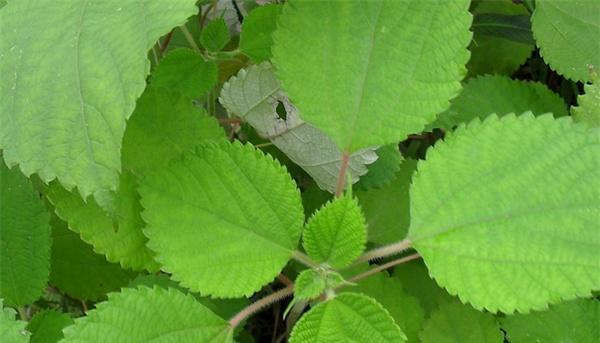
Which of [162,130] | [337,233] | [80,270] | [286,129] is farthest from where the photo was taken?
[80,270]

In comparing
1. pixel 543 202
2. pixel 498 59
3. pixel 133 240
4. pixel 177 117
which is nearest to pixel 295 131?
pixel 177 117

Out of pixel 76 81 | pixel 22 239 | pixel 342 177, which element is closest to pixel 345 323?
pixel 342 177

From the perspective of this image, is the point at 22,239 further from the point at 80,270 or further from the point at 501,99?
the point at 501,99

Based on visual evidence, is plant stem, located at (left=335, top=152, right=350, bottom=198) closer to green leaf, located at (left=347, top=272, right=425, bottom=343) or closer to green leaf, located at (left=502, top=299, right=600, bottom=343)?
green leaf, located at (left=347, top=272, right=425, bottom=343)

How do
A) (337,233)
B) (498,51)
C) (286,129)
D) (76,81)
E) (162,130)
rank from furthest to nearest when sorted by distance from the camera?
1. (498,51)
2. (286,129)
3. (162,130)
4. (337,233)
5. (76,81)

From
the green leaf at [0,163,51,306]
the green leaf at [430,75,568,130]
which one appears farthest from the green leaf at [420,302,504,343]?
the green leaf at [0,163,51,306]

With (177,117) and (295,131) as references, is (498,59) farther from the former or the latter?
(177,117)
